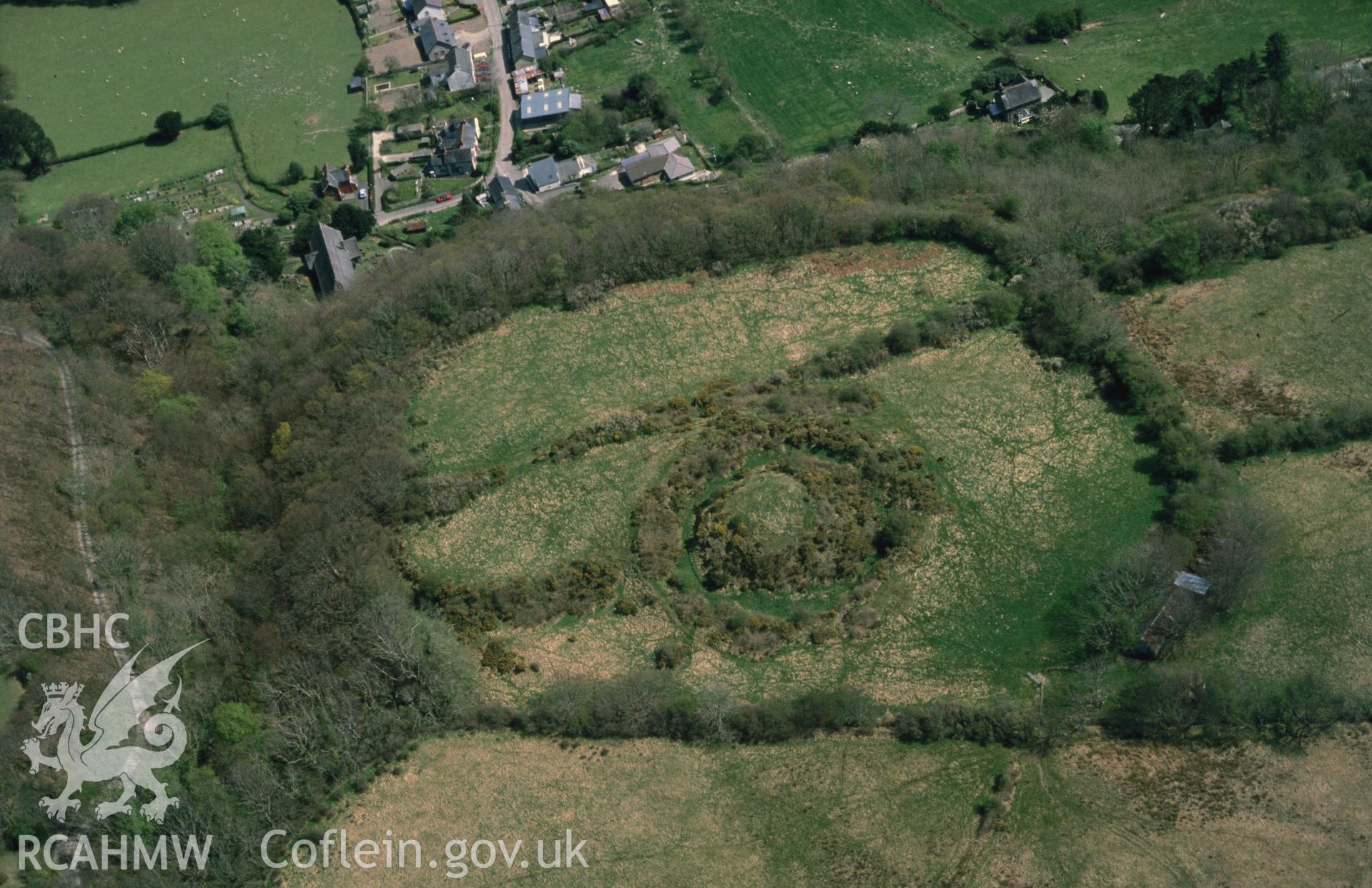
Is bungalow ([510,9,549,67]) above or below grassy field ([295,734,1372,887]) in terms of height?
above

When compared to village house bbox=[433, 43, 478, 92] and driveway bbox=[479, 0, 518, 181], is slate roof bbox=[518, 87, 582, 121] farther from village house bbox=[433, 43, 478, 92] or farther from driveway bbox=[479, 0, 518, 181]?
village house bbox=[433, 43, 478, 92]

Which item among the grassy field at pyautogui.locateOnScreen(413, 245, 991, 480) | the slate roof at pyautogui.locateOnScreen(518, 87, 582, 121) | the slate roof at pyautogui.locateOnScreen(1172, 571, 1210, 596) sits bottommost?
the slate roof at pyautogui.locateOnScreen(1172, 571, 1210, 596)

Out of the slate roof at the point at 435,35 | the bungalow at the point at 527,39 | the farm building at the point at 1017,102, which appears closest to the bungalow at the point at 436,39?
the slate roof at the point at 435,35

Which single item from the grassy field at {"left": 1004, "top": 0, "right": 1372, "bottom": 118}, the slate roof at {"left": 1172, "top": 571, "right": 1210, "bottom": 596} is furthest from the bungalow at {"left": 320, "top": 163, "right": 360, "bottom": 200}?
the slate roof at {"left": 1172, "top": 571, "right": 1210, "bottom": 596}

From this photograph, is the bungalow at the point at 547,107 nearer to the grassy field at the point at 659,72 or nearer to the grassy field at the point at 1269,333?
the grassy field at the point at 659,72

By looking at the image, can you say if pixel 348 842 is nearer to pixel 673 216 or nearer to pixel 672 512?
pixel 672 512

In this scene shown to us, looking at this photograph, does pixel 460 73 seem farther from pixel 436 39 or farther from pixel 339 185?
pixel 339 185
